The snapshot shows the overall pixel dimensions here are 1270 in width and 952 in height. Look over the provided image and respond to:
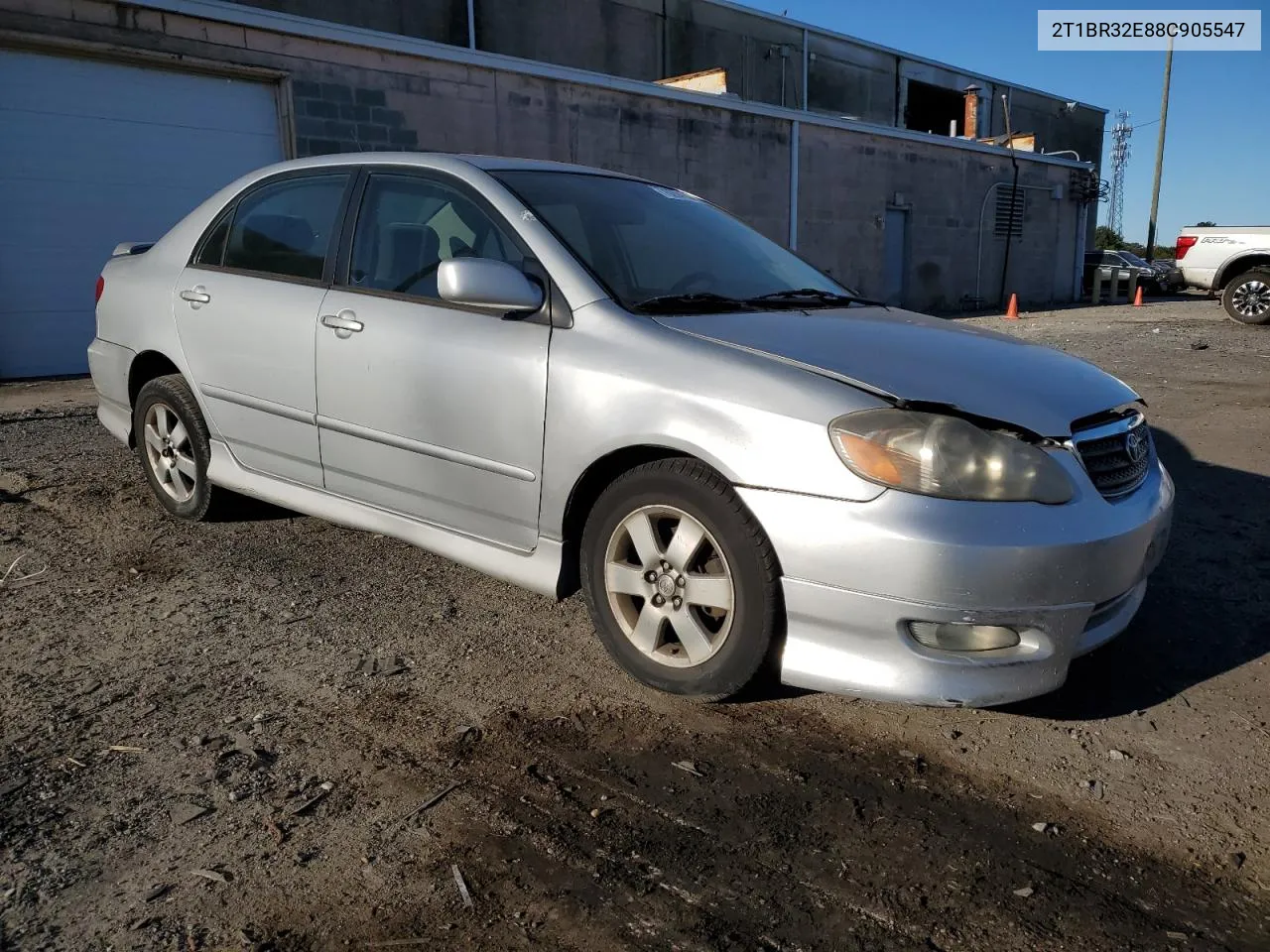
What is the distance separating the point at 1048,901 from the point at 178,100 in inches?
435

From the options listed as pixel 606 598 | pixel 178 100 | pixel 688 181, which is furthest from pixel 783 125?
pixel 606 598

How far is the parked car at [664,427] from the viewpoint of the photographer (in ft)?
8.23

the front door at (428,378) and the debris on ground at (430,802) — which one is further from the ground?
the front door at (428,378)

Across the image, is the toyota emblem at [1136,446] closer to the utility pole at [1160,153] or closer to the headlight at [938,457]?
the headlight at [938,457]

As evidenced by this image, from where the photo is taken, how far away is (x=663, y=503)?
2791 millimetres

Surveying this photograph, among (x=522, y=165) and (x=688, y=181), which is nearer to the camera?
(x=522, y=165)

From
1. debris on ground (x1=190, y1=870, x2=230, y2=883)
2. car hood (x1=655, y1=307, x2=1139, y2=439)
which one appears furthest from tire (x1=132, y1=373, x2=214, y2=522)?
debris on ground (x1=190, y1=870, x2=230, y2=883)

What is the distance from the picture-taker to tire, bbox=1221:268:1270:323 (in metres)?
14.3

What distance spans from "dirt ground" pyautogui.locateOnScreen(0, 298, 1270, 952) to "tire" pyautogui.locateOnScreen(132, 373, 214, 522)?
22.6 inches

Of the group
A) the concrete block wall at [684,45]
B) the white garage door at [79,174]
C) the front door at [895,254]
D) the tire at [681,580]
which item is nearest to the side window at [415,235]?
the tire at [681,580]

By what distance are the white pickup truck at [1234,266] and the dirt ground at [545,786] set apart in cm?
1273

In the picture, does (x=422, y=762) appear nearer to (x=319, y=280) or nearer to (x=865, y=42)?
(x=319, y=280)

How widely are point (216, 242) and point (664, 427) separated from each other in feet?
8.71

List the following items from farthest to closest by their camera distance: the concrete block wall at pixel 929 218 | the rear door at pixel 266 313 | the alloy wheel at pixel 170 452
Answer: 1. the concrete block wall at pixel 929 218
2. the alloy wheel at pixel 170 452
3. the rear door at pixel 266 313
